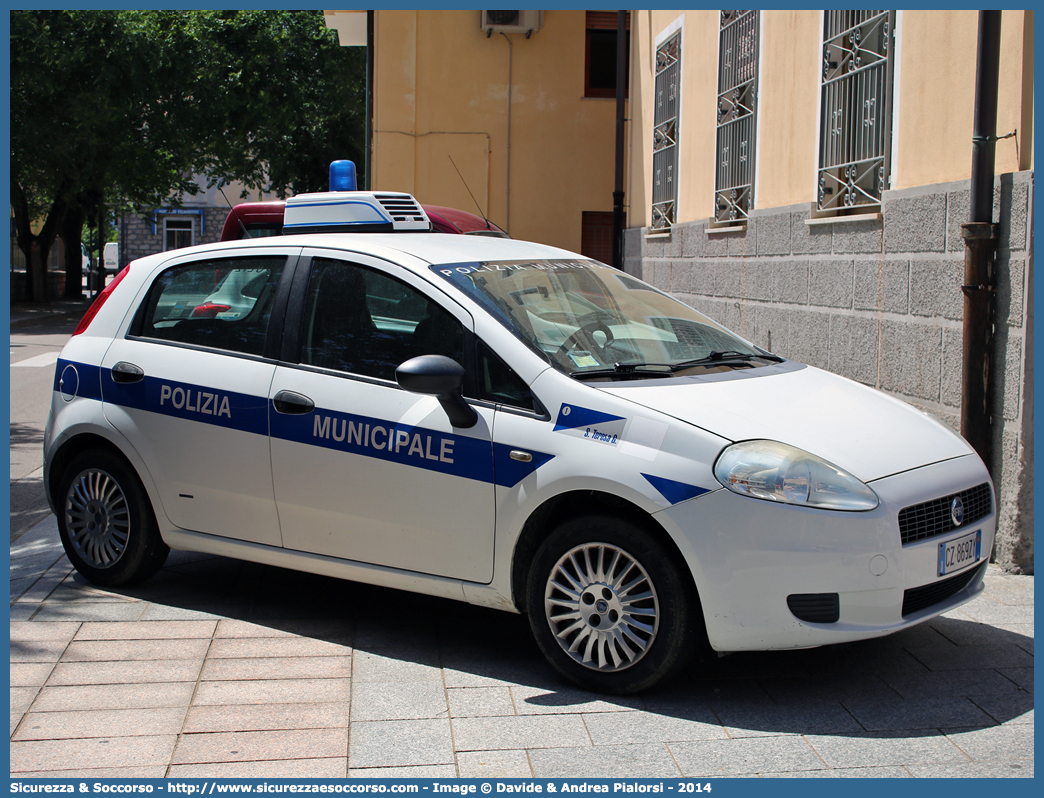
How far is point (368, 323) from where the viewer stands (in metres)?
4.52

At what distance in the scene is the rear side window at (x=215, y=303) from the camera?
4.80 meters

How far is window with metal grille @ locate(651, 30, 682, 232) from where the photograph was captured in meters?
12.3

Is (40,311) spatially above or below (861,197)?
below

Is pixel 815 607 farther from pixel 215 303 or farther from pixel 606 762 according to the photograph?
pixel 215 303

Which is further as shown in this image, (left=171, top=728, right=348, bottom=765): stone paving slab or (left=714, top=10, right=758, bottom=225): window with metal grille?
(left=714, top=10, right=758, bottom=225): window with metal grille

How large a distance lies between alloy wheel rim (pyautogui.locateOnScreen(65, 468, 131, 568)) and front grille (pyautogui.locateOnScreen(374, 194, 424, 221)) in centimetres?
187

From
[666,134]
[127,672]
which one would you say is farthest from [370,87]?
[127,672]

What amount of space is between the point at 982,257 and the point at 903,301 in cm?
108

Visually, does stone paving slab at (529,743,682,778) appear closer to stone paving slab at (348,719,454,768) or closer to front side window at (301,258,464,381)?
stone paving slab at (348,719,454,768)

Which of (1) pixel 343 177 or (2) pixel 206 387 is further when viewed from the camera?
(1) pixel 343 177

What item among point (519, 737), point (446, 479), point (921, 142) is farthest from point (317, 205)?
point (921, 142)

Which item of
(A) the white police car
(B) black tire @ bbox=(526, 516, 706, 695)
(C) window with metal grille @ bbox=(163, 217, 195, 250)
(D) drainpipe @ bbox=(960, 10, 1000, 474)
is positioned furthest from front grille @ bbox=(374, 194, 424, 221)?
(C) window with metal grille @ bbox=(163, 217, 195, 250)

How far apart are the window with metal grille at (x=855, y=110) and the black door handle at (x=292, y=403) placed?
435 cm

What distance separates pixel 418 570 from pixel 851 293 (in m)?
4.32
